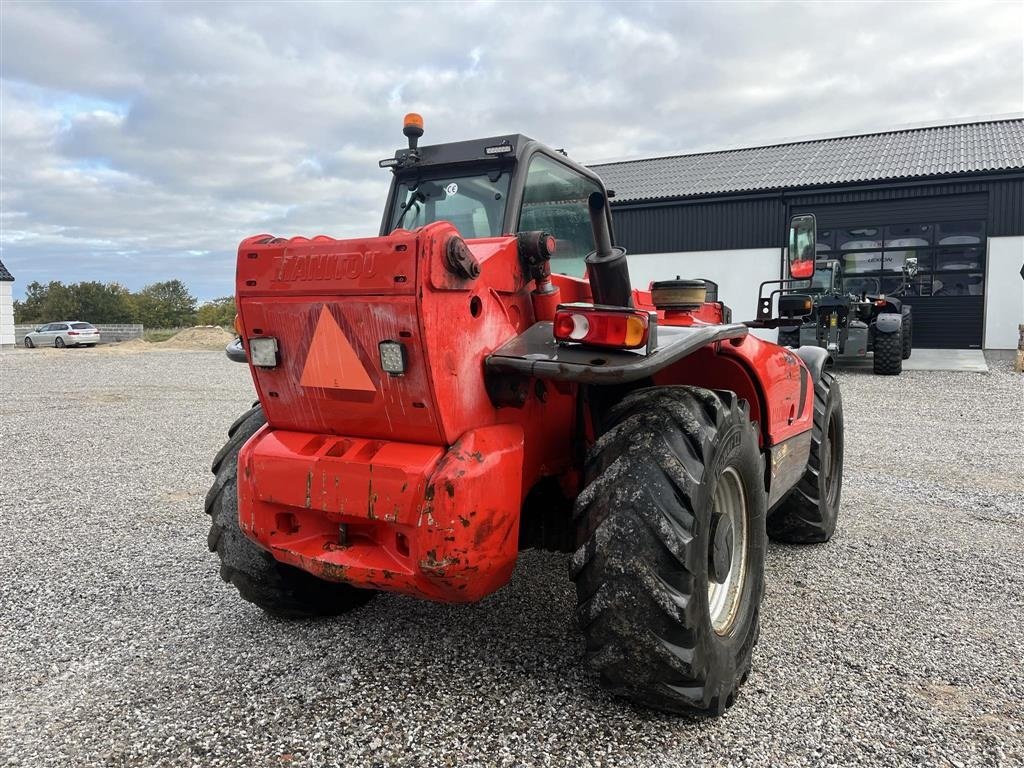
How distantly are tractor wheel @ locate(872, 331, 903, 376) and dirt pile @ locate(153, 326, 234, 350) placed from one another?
22956 mm

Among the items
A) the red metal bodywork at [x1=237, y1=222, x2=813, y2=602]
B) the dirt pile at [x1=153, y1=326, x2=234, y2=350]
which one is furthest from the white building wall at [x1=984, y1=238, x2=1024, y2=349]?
the dirt pile at [x1=153, y1=326, x2=234, y2=350]

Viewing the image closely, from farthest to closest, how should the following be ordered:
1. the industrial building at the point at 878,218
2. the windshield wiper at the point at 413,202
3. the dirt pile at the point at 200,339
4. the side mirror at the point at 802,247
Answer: the dirt pile at the point at 200,339
the industrial building at the point at 878,218
the side mirror at the point at 802,247
the windshield wiper at the point at 413,202

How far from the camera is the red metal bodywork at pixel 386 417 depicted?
229 cm

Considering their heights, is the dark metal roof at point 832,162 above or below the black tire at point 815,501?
above

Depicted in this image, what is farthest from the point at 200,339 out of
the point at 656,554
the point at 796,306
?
the point at 656,554

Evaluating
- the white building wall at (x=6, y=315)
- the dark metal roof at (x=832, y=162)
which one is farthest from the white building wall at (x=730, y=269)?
the white building wall at (x=6, y=315)

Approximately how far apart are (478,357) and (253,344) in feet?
2.66

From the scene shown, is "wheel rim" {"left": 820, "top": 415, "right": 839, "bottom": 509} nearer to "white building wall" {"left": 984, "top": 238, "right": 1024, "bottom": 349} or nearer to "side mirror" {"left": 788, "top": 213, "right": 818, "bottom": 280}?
"side mirror" {"left": 788, "top": 213, "right": 818, "bottom": 280}

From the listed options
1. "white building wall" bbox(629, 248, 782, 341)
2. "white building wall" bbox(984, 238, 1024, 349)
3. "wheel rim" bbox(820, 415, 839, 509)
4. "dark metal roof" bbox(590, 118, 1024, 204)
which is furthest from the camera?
"white building wall" bbox(629, 248, 782, 341)

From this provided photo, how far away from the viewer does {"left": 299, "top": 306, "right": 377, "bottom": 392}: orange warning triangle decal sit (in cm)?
242

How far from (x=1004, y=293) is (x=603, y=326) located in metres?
21.1

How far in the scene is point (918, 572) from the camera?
4109 mm

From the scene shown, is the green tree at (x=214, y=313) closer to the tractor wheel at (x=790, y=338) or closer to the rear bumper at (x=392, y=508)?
the tractor wheel at (x=790, y=338)

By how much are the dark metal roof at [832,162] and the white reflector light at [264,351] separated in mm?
18787
